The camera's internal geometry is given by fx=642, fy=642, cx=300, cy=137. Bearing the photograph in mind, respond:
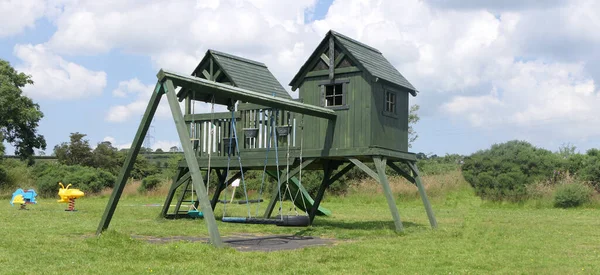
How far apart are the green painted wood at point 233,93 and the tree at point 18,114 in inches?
1388

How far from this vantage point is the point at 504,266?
34.3 feet

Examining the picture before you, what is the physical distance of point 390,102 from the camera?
714 inches

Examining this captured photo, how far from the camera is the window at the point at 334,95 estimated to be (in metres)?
18.1

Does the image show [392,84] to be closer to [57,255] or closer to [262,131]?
[262,131]

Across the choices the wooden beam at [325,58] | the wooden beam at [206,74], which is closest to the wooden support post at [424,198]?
the wooden beam at [325,58]

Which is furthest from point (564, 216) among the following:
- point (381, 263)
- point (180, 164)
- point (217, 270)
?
point (217, 270)

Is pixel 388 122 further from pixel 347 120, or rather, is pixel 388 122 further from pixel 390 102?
pixel 347 120

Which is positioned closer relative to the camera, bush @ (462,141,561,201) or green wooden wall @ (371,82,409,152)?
green wooden wall @ (371,82,409,152)

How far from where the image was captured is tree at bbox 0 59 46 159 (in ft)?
165

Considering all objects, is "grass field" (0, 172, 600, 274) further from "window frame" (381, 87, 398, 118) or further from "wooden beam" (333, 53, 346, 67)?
"wooden beam" (333, 53, 346, 67)

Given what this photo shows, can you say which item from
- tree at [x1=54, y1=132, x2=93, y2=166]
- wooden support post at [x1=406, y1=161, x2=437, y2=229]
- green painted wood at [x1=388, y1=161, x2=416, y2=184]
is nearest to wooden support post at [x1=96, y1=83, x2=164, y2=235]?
green painted wood at [x1=388, y1=161, x2=416, y2=184]

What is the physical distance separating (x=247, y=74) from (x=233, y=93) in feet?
24.4

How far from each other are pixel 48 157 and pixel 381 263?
229 ft

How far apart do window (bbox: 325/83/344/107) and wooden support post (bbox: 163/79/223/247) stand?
264 inches
